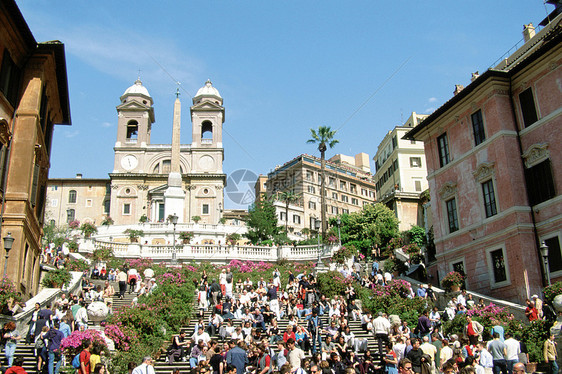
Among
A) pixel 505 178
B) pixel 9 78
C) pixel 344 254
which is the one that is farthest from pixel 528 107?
pixel 9 78

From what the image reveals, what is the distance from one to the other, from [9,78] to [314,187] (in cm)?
7686

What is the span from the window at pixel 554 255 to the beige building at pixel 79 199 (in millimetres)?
72903

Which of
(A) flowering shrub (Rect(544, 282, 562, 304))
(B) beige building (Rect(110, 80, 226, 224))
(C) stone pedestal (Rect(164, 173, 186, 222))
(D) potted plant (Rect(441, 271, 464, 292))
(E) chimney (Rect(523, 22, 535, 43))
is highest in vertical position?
(B) beige building (Rect(110, 80, 226, 224))

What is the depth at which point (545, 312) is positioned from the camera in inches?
687

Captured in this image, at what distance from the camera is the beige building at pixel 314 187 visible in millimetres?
90562

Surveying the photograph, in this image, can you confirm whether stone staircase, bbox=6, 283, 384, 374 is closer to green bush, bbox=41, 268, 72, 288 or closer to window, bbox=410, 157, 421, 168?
green bush, bbox=41, 268, 72, 288

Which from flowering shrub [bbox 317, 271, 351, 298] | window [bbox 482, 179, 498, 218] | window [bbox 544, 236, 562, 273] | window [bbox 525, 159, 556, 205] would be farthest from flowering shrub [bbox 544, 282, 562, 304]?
flowering shrub [bbox 317, 271, 351, 298]

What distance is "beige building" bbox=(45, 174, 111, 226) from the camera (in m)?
84.9

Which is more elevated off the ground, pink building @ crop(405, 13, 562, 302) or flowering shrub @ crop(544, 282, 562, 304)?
pink building @ crop(405, 13, 562, 302)

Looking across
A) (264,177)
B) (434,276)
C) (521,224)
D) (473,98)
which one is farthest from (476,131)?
(264,177)

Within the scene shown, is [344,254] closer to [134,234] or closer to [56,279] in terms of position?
[56,279]

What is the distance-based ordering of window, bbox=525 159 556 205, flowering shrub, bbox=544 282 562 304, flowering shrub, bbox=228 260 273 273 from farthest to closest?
flowering shrub, bbox=228 260 273 273 < window, bbox=525 159 556 205 < flowering shrub, bbox=544 282 562 304

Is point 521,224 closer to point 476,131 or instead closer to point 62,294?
point 476,131

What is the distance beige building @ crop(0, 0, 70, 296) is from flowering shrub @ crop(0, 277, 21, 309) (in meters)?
1.63
